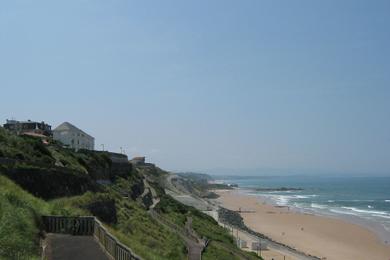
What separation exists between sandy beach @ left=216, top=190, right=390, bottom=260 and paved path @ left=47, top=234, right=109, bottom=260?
39.8m

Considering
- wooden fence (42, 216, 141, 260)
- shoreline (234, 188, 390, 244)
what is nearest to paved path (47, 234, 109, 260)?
wooden fence (42, 216, 141, 260)

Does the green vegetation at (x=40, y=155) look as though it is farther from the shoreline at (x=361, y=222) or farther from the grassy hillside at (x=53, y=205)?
the shoreline at (x=361, y=222)

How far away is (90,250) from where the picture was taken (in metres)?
12.4

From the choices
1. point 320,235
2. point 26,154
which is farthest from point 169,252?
point 320,235

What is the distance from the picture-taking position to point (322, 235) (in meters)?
63.4

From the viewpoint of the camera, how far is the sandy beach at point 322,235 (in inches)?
2051

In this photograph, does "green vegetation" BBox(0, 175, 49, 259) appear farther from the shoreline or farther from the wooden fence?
the shoreline

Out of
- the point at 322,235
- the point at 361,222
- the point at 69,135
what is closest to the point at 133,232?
the point at 322,235

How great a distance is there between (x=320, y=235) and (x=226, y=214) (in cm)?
1950

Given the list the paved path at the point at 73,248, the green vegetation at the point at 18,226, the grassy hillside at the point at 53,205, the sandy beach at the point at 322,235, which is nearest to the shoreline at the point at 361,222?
the sandy beach at the point at 322,235

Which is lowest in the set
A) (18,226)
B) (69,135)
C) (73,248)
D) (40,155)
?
(73,248)

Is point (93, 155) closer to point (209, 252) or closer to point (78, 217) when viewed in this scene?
point (209, 252)

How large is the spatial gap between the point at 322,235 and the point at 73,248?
183 ft

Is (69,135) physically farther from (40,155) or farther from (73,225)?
(73,225)
